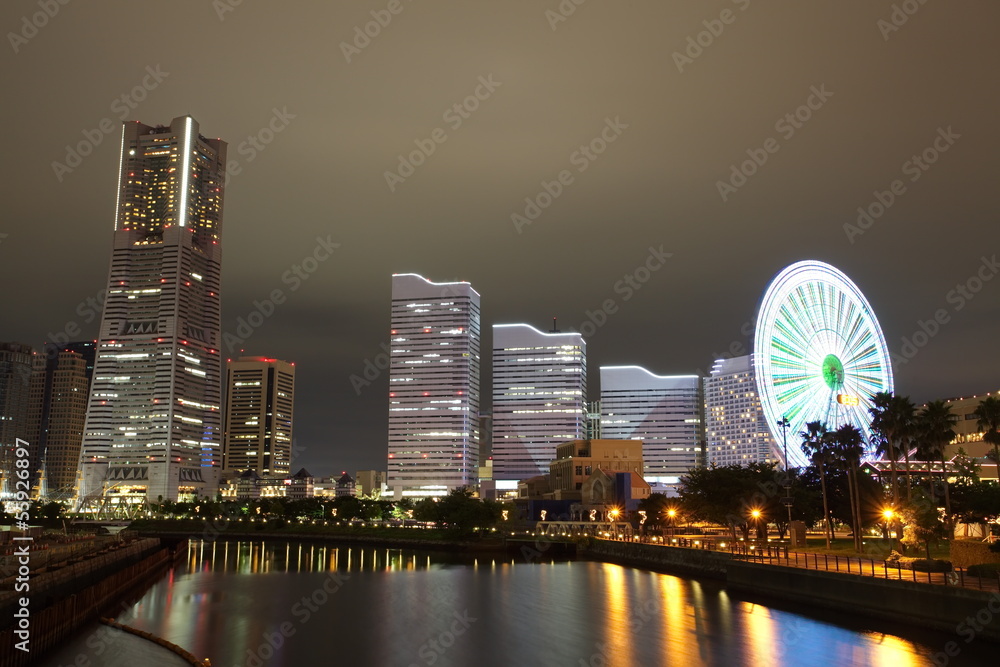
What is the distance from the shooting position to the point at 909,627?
4597cm

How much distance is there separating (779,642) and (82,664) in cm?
3852

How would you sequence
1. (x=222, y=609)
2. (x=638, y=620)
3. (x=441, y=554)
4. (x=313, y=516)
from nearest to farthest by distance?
(x=638, y=620) < (x=222, y=609) < (x=441, y=554) < (x=313, y=516)

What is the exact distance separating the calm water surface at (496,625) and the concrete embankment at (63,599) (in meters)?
1.68

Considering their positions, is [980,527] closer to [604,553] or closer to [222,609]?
[604,553]

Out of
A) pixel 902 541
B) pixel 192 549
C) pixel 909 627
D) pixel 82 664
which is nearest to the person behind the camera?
pixel 82 664

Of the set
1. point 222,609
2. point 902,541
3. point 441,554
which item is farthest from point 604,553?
point 222,609

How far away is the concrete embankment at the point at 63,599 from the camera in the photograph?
41406 mm

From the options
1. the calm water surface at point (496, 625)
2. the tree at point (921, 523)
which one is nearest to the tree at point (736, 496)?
the calm water surface at point (496, 625)

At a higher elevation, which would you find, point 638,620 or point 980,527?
point 980,527

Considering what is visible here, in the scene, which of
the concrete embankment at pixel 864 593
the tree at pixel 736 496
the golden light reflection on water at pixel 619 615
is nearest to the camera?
the concrete embankment at pixel 864 593

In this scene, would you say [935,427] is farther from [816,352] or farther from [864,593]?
[816,352]

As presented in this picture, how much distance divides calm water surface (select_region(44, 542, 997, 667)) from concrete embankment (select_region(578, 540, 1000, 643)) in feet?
3.42

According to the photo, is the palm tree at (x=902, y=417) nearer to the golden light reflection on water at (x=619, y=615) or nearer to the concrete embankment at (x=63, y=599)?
the golden light reflection on water at (x=619, y=615)

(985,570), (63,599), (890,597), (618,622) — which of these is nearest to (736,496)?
(618,622)
